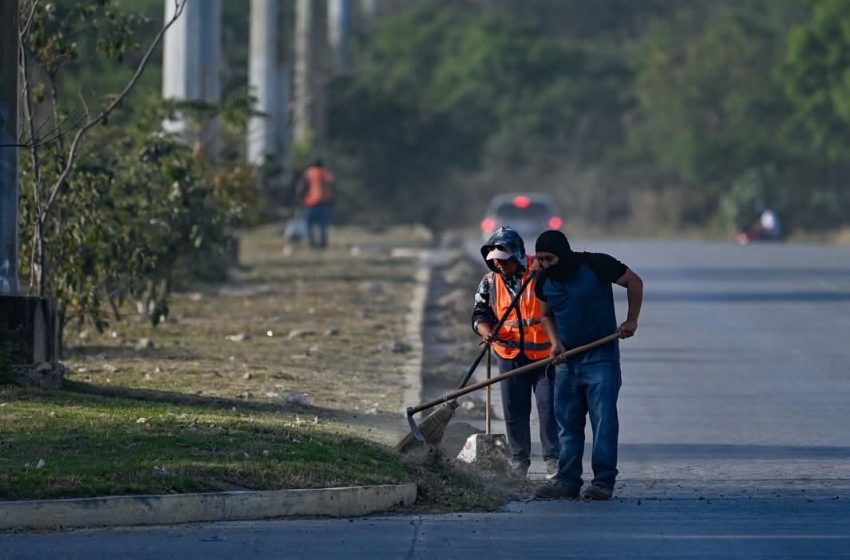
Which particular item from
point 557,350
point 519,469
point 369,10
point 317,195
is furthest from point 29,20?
point 369,10

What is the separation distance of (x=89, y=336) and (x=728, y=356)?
669cm

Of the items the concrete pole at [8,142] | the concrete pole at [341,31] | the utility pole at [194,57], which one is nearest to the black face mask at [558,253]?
the concrete pole at [8,142]

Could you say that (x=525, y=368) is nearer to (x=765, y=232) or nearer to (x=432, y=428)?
(x=432, y=428)

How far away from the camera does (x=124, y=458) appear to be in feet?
34.0

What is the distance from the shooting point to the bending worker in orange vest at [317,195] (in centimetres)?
3447

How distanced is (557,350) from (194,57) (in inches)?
625

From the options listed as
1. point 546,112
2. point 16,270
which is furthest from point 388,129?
point 16,270

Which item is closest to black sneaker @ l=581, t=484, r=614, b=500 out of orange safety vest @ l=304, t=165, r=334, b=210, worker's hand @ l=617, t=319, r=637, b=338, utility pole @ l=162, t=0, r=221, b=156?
worker's hand @ l=617, t=319, r=637, b=338

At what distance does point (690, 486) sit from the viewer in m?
11.4

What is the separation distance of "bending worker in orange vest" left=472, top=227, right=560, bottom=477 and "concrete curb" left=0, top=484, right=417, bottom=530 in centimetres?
149

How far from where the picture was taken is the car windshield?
47.6 m

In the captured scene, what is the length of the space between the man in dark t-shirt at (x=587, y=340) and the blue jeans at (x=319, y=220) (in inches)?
971

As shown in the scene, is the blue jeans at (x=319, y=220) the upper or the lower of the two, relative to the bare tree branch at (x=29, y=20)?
lower

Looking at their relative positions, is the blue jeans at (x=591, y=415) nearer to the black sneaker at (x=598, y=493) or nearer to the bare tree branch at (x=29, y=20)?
the black sneaker at (x=598, y=493)
